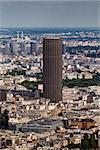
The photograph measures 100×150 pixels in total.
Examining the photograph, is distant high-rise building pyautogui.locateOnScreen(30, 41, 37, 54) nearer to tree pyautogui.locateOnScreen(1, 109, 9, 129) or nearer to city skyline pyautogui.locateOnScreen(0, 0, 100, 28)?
city skyline pyautogui.locateOnScreen(0, 0, 100, 28)

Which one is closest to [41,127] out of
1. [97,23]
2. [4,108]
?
[4,108]

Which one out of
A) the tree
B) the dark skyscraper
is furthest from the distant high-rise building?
the tree

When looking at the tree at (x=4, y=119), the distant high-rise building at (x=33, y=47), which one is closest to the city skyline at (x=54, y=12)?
the distant high-rise building at (x=33, y=47)

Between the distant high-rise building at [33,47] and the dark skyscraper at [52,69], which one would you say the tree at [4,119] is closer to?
the dark skyscraper at [52,69]

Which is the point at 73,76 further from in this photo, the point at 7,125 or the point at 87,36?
the point at 7,125

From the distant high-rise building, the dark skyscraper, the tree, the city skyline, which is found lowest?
the tree

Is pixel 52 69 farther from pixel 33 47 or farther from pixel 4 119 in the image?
pixel 4 119
